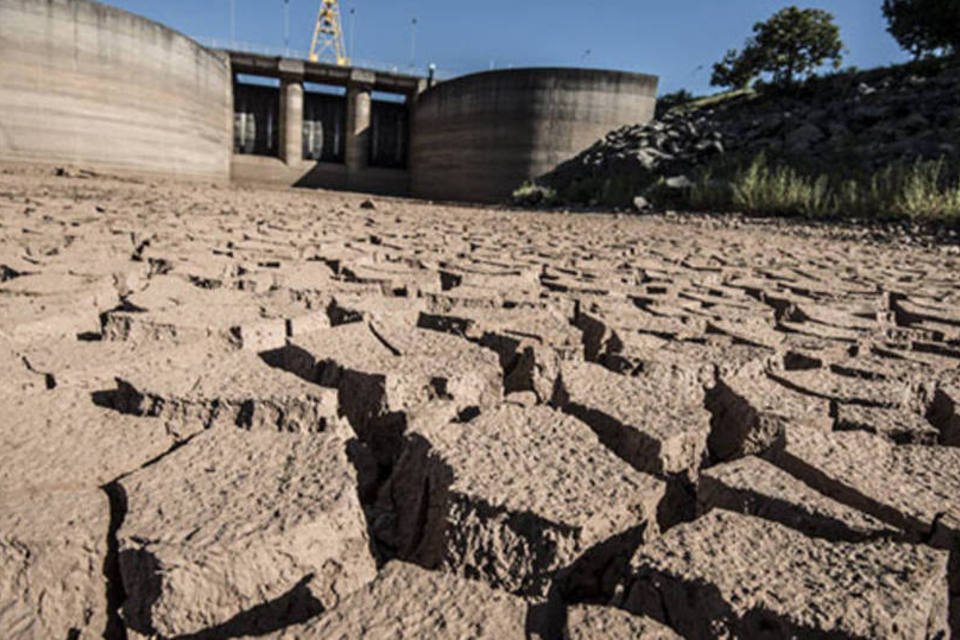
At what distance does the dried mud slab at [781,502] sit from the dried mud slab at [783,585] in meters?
0.05

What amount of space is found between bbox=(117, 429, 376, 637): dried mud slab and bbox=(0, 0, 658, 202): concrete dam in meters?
13.4

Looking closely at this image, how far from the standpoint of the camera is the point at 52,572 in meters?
0.72

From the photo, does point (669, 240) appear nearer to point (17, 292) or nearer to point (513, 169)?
point (17, 292)

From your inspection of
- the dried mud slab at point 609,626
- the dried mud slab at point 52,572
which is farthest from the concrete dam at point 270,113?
the dried mud slab at point 609,626

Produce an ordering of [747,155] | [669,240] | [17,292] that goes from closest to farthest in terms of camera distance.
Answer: [17,292] < [669,240] < [747,155]

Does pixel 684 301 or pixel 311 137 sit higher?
pixel 311 137

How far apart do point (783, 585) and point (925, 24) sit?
22568mm

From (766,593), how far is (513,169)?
1472 centimetres

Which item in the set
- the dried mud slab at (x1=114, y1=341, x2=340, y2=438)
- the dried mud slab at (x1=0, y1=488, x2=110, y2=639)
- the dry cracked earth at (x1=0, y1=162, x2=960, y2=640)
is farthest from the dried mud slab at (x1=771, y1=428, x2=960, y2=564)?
the dried mud slab at (x1=0, y1=488, x2=110, y2=639)

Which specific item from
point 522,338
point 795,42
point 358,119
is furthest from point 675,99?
point 522,338

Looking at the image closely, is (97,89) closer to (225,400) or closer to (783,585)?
(225,400)

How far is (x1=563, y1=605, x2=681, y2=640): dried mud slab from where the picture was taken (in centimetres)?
61

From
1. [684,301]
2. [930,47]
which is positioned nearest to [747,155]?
[684,301]

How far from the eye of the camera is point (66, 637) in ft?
2.24
